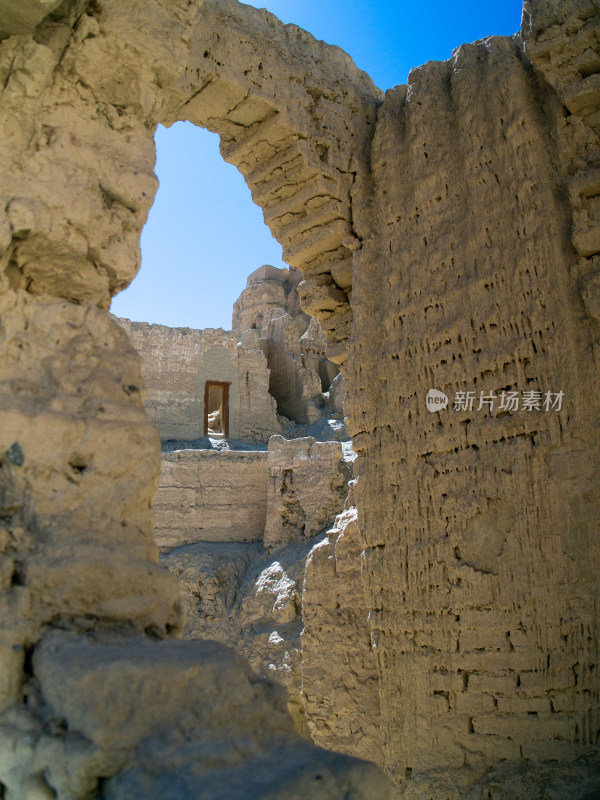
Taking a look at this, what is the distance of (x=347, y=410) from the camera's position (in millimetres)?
5250

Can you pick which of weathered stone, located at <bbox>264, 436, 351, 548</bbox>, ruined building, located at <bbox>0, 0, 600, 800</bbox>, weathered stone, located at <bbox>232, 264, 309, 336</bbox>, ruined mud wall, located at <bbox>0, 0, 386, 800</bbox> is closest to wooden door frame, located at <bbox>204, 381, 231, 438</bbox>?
weathered stone, located at <bbox>264, 436, 351, 548</bbox>

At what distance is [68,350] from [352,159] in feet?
13.9

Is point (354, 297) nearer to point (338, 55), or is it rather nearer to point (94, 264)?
point (338, 55)

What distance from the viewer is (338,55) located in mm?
5988

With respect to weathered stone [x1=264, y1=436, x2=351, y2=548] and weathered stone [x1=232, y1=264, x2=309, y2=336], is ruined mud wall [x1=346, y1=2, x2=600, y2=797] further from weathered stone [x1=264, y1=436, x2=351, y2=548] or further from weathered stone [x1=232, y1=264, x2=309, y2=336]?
weathered stone [x1=232, y1=264, x2=309, y2=336]

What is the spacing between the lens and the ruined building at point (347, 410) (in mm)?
1694

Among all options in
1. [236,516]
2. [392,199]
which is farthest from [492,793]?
[236,516]

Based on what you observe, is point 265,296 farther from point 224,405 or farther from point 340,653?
point 340,653

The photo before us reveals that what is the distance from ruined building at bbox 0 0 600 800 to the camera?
1.69 metres

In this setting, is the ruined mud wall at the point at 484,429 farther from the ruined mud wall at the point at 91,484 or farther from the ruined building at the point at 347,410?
the ruined mud wall at the point at 91,484

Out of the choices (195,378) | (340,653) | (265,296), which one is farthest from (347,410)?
(265,296)

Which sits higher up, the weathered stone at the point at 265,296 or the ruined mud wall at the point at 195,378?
the weathered stone at the point at 265,296

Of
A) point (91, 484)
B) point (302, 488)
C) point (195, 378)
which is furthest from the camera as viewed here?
point (195, 378)

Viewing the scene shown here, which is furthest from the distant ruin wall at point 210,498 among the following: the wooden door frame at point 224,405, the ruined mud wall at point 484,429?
the ruined mud wall at point 484,429
